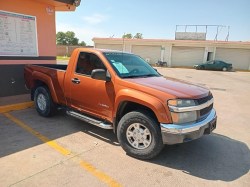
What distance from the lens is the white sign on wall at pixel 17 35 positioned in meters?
7.11

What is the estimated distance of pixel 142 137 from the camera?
12.8 feet

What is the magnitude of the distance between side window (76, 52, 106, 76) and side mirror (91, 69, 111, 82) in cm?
37

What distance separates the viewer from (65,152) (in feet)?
13.2

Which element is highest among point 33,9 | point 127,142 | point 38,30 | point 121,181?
point 33,9

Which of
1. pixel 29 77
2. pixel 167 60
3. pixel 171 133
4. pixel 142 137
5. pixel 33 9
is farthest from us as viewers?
pixel 167 60

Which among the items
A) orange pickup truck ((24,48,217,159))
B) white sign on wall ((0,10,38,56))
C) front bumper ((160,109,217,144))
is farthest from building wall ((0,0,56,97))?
front bumper ((160,109,217,144))

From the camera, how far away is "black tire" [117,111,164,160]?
3.69 m

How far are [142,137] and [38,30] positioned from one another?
248 inches

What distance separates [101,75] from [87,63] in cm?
86

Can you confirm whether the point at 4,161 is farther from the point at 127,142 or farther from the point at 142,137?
the point at 142,137

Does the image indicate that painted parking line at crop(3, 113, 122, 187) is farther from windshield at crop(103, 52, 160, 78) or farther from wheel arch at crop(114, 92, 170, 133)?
windshield at crop(103, 52, 160, 78)

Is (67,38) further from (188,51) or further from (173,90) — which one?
(173,90)

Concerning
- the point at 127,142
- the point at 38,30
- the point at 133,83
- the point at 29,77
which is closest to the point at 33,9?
the point at 38,30

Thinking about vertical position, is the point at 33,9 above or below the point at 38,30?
above
